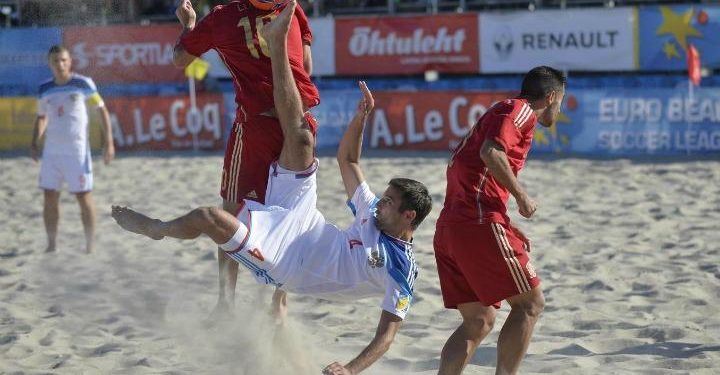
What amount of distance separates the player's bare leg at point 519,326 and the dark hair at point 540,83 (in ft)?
2.54

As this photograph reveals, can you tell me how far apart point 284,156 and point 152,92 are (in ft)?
41.3

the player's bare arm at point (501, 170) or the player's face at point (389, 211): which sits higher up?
the player's bare arm at point (501, 170)

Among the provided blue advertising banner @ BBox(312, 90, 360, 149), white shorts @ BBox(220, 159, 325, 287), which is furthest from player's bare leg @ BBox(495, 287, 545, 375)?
blue advertising banner @ BBox(312, 90, 360, 149)

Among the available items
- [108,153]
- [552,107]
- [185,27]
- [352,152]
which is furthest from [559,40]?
[552,107]

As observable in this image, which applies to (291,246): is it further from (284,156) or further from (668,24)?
(668,24)

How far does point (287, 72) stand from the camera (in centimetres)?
447

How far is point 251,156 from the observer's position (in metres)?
5.04

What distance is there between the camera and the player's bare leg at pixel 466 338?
14.1ft

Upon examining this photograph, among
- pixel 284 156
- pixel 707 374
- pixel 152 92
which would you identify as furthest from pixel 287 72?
pixel 152 92

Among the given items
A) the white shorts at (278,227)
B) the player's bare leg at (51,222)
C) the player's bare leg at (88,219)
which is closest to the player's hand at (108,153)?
the player's bare leg at (88,219)

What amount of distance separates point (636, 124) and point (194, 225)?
10.8 meters

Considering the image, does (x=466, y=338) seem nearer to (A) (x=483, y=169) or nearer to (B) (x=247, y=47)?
(A) (x=483, y=169)

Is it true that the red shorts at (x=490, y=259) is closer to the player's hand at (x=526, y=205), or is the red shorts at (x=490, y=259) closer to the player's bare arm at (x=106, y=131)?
the player's hand at (x=526, y=205)

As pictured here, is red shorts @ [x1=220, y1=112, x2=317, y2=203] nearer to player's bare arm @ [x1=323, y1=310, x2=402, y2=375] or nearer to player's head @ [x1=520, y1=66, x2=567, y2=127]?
player's head @ [x1=520, y1=66, x2=567, y2=127]
